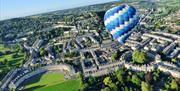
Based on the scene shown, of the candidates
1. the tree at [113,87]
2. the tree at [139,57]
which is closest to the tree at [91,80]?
the tree at [113,87]

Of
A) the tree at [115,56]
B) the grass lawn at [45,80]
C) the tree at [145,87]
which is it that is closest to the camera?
the tree at [145,87]

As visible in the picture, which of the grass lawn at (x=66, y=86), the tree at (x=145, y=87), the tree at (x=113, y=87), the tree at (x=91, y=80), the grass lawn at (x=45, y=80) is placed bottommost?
the grass lawn at (x=45, y=80)

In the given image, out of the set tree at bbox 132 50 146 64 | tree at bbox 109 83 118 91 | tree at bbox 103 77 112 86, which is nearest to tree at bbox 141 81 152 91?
tree at bbox 109 83 118 91

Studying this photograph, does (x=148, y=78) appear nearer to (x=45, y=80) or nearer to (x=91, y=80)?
(x=91, y=80)

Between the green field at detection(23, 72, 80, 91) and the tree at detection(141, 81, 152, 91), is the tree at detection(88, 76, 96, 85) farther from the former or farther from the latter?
the tree at detection(141, 81, 152, 91)

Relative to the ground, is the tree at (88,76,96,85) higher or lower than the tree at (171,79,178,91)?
lower

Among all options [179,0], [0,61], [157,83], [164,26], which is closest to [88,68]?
[157,83]

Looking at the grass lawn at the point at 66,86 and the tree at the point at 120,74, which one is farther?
the grass lawn at the point at 66,86

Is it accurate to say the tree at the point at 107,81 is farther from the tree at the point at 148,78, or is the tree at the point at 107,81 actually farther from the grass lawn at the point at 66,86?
the tree at the point at 148,78

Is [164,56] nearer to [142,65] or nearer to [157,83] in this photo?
[142,65]
